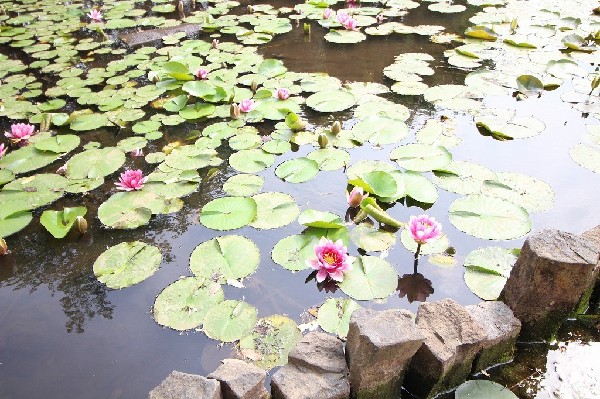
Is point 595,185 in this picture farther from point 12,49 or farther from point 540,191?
point 12,49

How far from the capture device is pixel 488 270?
2629 mm

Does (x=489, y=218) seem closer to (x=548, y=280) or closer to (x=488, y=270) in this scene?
(x=488, y=270)

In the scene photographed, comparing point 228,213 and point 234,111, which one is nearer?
point 228,213

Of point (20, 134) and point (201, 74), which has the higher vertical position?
point (201, 74)

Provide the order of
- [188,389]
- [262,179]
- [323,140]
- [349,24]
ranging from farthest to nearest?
1. [349,24]
2. [323,140]
3. [262,179]
4. [188,389]

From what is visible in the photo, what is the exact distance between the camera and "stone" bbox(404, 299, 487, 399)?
1958 mm

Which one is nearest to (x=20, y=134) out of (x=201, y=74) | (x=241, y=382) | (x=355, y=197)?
(x=201, y=74)

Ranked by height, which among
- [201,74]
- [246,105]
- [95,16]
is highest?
[95,16]

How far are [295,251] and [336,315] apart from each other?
0.58 meters

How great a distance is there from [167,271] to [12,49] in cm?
581

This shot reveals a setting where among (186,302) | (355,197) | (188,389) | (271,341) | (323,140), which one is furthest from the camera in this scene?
(323,140)

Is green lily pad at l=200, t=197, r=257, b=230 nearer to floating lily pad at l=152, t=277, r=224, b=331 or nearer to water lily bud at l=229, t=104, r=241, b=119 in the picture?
floating lily pad at l=152, t=277, r=224, b=331

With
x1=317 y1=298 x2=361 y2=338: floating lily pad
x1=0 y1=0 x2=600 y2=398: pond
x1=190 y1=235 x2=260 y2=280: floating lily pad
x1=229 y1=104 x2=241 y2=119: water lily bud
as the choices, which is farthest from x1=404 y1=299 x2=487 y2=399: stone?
x1=229 y1=104 x2=241 y2=119: water lily bud

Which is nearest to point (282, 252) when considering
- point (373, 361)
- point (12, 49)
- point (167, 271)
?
point (167, 271)
